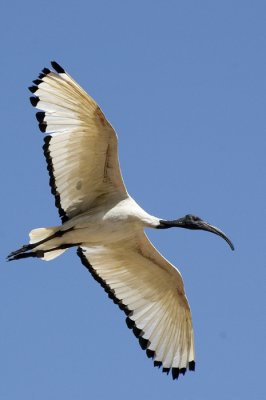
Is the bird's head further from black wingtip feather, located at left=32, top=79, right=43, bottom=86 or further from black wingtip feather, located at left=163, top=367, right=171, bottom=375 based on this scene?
black wingtip feather, located at left=32, top=79, right=43, bottom=86

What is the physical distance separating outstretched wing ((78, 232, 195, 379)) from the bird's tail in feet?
2.20

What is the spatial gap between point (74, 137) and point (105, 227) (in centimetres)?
98

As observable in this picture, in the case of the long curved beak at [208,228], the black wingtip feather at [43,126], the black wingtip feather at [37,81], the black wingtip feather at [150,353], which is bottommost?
the black wingtip feather at [150,353]

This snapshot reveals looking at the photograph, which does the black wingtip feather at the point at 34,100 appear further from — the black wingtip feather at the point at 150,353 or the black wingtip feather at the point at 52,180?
the black wingtip feather at the point at 150,353

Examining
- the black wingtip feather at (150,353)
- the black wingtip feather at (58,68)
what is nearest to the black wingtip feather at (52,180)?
the black wingtip feather at (58,68)

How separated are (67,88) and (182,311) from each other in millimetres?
2916

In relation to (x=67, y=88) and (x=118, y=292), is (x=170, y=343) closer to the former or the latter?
(x=118, y=292)

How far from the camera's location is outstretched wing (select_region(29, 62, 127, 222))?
37.8ft

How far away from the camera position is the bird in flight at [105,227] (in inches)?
456

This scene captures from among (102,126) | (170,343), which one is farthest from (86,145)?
(170,343)

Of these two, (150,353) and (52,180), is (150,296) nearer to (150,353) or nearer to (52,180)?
(150,353)

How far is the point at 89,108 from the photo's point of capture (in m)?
11.5

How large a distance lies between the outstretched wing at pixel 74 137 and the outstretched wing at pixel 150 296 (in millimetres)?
998

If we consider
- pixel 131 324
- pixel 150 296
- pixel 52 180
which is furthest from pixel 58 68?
pixel 131 324
